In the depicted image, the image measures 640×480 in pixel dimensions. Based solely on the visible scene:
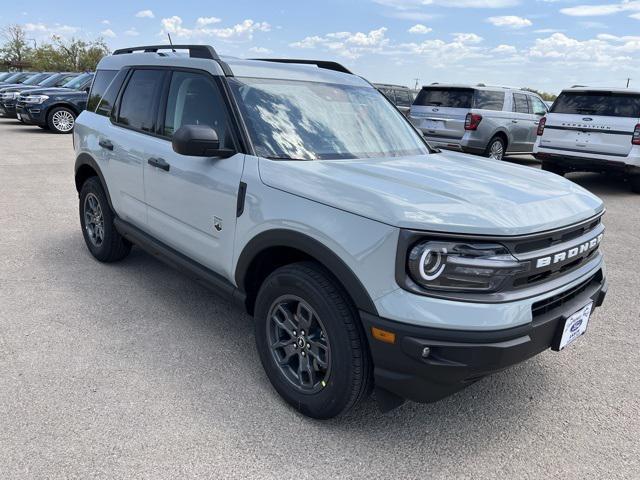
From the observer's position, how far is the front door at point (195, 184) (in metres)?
3.01

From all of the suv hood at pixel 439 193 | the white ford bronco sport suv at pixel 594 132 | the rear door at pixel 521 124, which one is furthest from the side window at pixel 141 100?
the rear door at pixel 521 124

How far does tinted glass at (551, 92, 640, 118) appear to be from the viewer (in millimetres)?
8609

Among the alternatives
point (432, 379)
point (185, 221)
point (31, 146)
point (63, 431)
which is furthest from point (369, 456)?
point (31, 146)

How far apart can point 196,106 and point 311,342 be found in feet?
5.76

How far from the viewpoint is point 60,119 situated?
588 inches

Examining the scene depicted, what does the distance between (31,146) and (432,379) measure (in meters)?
12.6

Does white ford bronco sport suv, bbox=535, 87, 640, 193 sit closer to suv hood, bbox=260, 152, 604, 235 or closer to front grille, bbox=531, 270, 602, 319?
suv hood, bbox=260, 152, 604, 235

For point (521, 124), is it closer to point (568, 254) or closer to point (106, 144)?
point (106, 144)

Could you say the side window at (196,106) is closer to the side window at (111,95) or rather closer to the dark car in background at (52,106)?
the side window at (111,95)

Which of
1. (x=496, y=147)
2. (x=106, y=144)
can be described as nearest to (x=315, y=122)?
(x=106, y=144)

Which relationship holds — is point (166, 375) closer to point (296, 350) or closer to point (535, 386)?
point (296, 350)

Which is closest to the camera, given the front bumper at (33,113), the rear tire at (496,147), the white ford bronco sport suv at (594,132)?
the white ford bronco sport suv at (594,132)

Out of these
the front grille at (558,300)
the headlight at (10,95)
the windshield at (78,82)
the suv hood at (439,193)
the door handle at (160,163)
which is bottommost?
the front grille at (558,300)

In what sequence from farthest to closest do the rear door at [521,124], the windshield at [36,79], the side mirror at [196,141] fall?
the windshield at [36,79] → the rear door at [521,124] → the side mirror at [196,141]
